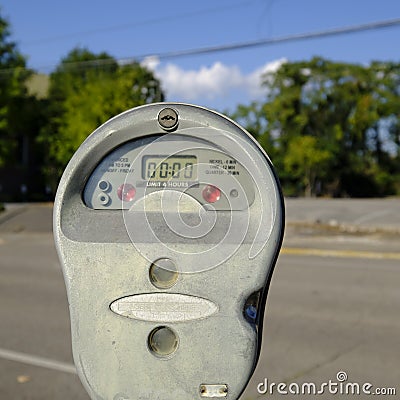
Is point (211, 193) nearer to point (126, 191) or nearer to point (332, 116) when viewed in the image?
point (126, 191)

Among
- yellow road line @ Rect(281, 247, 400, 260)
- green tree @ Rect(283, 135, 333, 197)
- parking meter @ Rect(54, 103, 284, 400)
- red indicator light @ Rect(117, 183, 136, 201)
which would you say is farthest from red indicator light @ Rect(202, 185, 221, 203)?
green tree @ Rect(283, 135, 333, 197)

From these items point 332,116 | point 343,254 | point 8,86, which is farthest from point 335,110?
point 343,254

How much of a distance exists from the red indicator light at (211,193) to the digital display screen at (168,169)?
4cm

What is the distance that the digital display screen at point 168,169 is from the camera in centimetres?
150

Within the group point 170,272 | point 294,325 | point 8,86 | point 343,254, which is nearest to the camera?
point 170,272

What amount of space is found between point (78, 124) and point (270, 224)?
42.0 ft

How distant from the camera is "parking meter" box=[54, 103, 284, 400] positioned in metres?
1.39

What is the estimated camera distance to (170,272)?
1409mm

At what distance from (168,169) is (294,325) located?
4.30 m

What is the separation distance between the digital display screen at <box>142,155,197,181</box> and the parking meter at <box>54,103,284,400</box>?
2.2 inches

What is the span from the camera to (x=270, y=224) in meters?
1.41

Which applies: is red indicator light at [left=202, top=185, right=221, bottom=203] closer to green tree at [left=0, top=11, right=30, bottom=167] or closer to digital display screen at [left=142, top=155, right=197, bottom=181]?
digital display screen at [left=142, top=155, right=197, bottom=181]

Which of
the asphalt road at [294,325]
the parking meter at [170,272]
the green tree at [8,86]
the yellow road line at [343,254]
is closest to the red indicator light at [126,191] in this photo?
the parking meter at [170,272]

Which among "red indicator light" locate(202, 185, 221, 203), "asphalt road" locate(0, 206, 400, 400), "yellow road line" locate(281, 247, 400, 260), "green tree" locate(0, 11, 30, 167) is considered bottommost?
"yellow road line" locate(281, 247, 400, 260)
